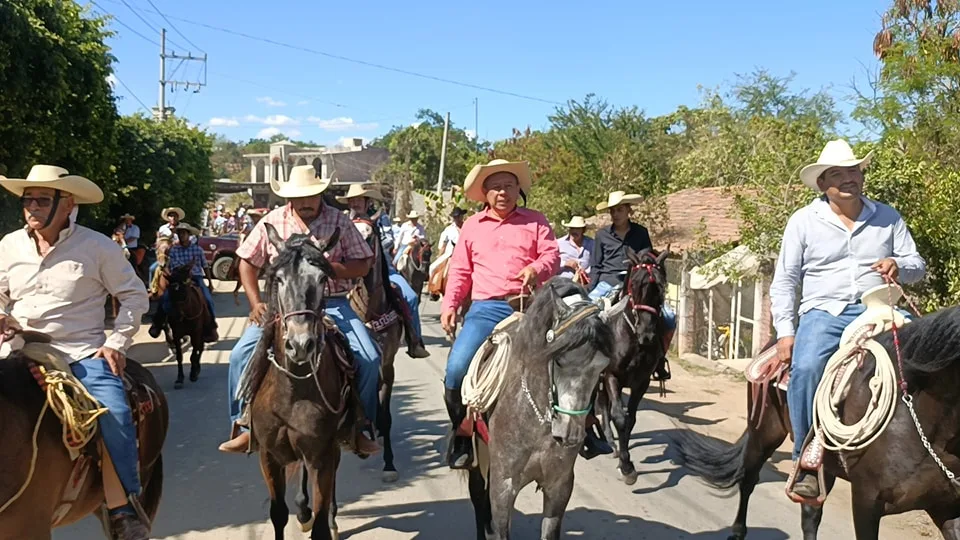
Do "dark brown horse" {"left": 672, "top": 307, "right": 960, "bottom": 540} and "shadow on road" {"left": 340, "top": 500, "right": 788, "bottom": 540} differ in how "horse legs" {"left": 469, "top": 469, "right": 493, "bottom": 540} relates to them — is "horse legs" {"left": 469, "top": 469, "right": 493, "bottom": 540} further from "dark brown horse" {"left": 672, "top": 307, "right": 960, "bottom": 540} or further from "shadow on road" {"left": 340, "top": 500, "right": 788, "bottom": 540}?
"dark brown horse" {"left": 672, "top": 307, "right": 960, "bottom": 540}

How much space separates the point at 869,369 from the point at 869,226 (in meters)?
0.90

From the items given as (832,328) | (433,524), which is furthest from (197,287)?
(832,328)

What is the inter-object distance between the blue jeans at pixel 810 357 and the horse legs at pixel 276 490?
3408mm

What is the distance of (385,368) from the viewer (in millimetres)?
7871

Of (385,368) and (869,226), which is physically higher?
(869,226)

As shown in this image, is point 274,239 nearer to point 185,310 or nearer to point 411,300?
point 411,300

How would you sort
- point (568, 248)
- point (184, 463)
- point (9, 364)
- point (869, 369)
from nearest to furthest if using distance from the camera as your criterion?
1. point (9, 364)
2. point (869, 369)
3. point (184, 463)
4. point (568, 248)

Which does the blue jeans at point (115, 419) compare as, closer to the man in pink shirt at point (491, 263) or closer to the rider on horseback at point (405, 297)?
the man in pink shirt at point (491, 263)

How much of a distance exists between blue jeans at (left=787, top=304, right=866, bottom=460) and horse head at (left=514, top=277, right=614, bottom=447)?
145cm

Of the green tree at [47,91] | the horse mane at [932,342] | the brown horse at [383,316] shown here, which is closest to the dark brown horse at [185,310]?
the green tree at [47,91]

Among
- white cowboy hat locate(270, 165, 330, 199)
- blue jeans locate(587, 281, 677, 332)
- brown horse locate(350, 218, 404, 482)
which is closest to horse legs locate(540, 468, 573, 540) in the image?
white cowboy hat locate(270, 165, 330, 199)

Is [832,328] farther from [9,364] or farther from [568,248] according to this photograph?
[568,248]

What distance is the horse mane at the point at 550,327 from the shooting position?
4145 millimetres

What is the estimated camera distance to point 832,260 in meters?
4.88
